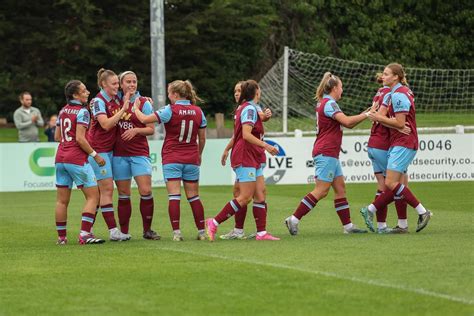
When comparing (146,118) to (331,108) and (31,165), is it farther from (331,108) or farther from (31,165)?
(31,165)

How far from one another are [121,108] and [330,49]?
119 ft

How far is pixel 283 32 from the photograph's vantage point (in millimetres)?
49719

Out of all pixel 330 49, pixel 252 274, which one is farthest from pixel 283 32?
pixel 252 274

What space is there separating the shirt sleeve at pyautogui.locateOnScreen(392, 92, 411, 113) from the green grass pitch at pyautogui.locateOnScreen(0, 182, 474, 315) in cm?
143

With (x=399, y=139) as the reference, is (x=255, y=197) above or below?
below

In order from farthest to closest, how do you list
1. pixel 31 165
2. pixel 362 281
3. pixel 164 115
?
pixel 31 165
pixel 164 115
pixel 362 281

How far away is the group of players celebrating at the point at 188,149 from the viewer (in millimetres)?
13008

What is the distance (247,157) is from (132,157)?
1401 millimetres

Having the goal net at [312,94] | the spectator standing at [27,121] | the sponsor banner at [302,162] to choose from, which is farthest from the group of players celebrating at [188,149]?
the goal net at [312,94]

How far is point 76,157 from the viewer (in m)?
13.0

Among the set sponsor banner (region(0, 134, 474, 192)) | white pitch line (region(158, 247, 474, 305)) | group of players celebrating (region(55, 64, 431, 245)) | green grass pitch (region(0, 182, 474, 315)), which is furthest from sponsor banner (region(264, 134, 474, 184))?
white pitch line (region(158, 247, 474, 305))

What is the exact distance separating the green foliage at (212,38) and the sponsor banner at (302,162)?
18163 millimetres

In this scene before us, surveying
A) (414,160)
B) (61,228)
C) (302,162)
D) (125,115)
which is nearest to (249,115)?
(125,115)

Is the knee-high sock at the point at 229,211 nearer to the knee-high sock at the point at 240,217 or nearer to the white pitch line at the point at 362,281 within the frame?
the knee-high sock at the point at 240,217
